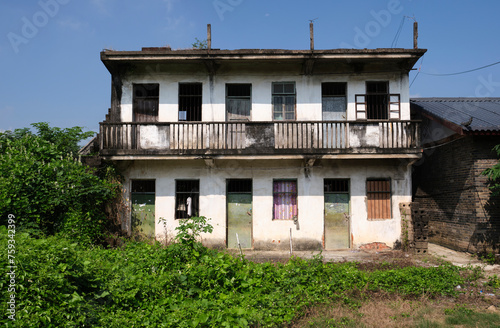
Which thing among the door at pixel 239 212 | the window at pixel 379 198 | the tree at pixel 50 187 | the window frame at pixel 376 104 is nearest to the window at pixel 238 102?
the door at pixel 239 212

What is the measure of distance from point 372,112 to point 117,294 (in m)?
10.4

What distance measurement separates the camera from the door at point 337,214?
11305 millimetres

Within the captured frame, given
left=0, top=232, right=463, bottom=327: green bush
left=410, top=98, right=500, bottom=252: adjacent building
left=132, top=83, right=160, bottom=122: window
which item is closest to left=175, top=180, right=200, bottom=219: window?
left=132, top=83, right=160, bottom=122: window

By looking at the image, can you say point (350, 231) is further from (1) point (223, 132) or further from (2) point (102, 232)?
(2) point (102, 232)

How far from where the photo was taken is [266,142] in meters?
11.0

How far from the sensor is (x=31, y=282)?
420cm

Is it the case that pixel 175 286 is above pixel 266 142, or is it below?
below

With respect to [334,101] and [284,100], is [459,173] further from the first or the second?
[284,100]

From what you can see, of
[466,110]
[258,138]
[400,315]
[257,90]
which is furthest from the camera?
[466,110]

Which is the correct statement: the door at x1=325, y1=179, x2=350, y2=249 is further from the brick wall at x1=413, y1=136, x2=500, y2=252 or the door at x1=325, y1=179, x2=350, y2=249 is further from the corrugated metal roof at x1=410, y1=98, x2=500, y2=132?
the corrugated metal roof at x1=410, y1=98, x2=500, y2=132

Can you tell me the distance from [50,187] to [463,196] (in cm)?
1363

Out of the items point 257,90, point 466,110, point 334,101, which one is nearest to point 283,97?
point 257,90

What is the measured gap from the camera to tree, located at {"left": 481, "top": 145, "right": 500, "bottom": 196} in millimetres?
9184

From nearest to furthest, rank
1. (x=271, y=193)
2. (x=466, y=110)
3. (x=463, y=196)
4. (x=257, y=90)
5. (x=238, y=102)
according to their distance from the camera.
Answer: (x=463, y=196), (x=271, y=193), (x=257, y=90), (x=238, y=102), (x=466, y=110)
